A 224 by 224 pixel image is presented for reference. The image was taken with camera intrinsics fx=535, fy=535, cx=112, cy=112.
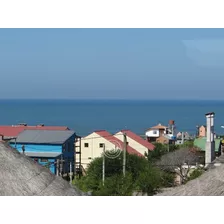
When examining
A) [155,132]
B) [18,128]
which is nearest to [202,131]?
[155,132]

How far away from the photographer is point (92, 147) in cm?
424

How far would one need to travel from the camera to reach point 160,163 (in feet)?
15.4

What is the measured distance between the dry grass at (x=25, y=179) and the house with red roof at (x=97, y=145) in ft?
3.12

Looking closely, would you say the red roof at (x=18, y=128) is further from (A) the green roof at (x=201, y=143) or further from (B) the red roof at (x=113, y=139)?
(A) the green roof at (x=201, y=143)

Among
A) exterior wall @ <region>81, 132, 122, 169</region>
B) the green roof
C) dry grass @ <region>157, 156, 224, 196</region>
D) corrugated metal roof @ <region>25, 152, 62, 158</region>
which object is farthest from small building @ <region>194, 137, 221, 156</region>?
dry grass @ <region>157, 156, 224, 196</region>

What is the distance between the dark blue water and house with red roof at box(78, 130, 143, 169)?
0.27 ft
